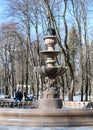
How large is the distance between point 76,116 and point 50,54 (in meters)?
6.08

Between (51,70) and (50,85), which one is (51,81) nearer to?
(50,85)

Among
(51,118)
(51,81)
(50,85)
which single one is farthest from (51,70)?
(51,118)

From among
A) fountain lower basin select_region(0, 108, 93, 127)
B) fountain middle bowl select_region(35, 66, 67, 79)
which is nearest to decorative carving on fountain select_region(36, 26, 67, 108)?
fountain middle bowl select_region(35, 66, 67, 79)

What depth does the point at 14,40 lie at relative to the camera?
180ft

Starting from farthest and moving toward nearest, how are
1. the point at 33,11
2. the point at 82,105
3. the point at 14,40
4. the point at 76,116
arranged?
the point at 14,40 < the point at 33,11 < the point at 82,105 < the point at 76,116

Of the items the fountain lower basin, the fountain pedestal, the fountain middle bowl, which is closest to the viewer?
the fountain lower basin

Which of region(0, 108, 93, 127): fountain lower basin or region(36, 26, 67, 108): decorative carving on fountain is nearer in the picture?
region(0, 108, 93, 127): fountain lower basin

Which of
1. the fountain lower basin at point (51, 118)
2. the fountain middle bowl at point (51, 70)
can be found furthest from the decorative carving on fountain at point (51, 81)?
the fountain lower basin at point (51, 118)

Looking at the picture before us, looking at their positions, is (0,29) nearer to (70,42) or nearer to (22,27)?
(22,27)

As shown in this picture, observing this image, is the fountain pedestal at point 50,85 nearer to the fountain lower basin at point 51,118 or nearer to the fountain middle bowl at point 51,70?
the fountain middle bowl at point 51,70

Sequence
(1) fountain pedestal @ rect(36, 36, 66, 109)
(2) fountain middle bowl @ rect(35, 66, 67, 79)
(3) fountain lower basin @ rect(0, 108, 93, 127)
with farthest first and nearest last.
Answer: (2) fountain middle bowl @ rect(35, 66, 67, 79) < (1) fountain pedestal @ rect(36, 36, 66, 109) < (3) fountain lower basin @ rect(0, 108, 93, 127)

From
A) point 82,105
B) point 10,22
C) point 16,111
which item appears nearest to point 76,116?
point 16,111

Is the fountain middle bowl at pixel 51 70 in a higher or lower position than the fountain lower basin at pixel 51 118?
higher

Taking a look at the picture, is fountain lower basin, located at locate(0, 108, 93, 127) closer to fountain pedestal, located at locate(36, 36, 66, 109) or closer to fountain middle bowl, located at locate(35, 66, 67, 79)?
fountain pedestal, located at locate(36, 36, 66, 109)
